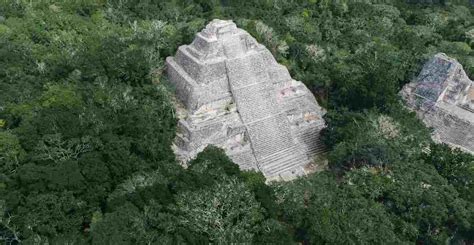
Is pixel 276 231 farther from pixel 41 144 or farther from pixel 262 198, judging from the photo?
pixel 41 144

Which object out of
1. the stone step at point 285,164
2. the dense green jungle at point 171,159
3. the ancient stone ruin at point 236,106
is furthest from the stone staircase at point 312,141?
the stone step at point 285,164

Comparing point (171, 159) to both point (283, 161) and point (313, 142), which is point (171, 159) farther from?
point (313, 142)

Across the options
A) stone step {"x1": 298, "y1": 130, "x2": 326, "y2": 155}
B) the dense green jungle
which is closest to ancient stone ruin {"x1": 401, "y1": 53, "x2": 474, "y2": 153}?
the dense green jungle

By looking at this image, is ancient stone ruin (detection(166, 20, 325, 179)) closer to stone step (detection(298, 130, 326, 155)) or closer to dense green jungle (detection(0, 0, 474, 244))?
stone step (detection(298, 130, 326, 155))

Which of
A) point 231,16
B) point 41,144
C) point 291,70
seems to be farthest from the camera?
point 231,16

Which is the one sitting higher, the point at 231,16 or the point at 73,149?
the point at 73,149

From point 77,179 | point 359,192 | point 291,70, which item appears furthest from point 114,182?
point 291,70
